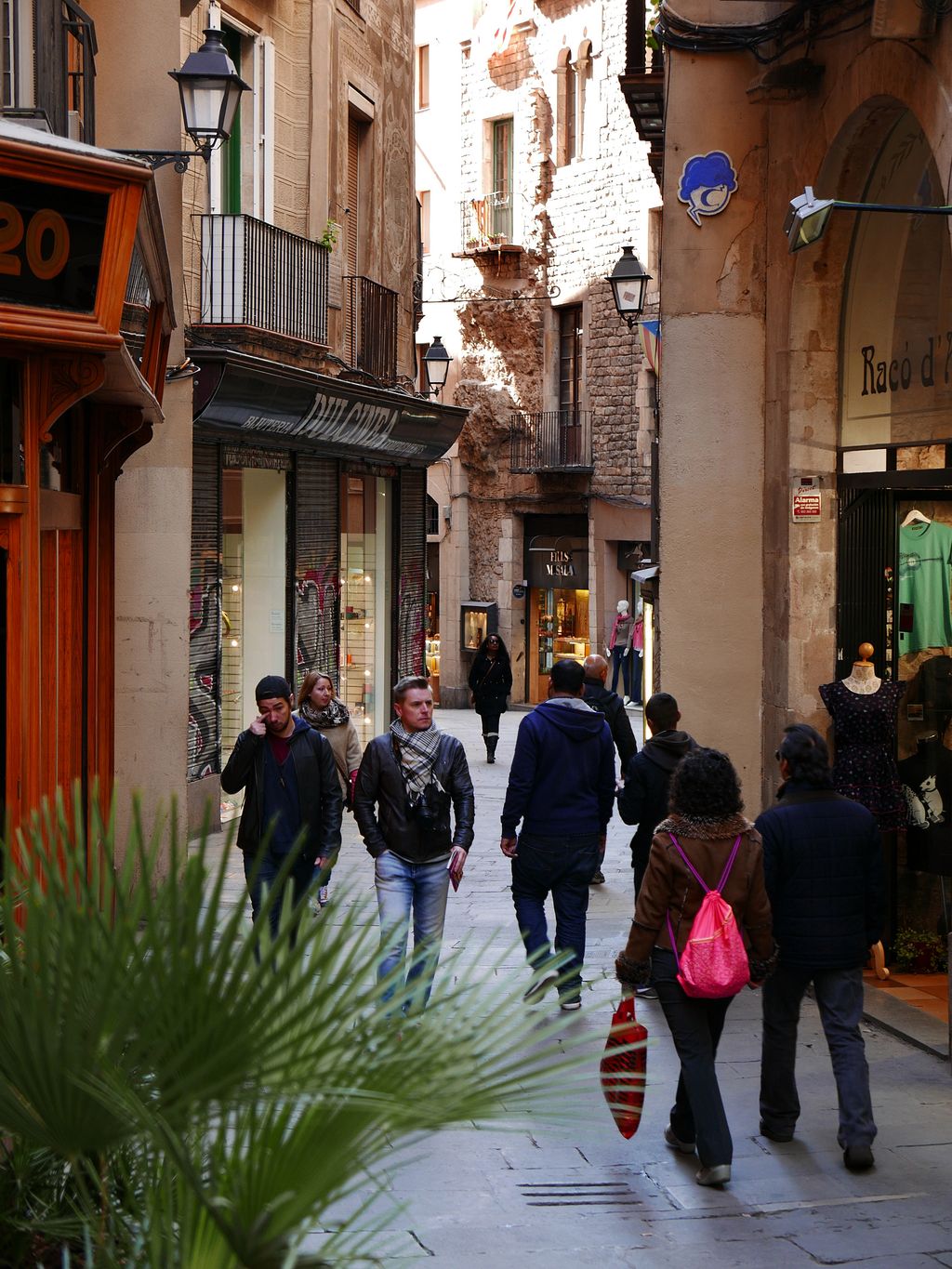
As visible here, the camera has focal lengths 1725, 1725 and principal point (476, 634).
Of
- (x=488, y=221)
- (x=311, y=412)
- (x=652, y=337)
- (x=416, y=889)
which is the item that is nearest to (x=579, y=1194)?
(x=416, y=889)

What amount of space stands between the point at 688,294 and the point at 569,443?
24922mm

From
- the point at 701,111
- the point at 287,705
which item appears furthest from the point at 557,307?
the point at 287,705

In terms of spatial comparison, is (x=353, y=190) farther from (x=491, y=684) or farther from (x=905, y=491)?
(x=905, y=491)

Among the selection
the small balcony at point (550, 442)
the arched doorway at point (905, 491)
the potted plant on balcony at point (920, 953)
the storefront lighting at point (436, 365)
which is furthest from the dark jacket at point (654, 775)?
the small balcony at point (550, 442)

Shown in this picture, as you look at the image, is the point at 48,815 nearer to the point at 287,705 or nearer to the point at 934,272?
the point at 287,705

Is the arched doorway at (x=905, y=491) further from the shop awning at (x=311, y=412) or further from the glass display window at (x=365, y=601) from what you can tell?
the glass display window at (x=365, y=601)

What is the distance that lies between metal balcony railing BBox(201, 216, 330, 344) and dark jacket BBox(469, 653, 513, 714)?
666cm

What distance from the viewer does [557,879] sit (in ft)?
28.7

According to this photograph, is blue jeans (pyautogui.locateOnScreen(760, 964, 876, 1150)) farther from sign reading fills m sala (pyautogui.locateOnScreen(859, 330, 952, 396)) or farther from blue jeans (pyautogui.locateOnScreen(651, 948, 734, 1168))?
sign reading fills m sala (pyautogui.locateOnScreen(859, 330, 952, 396))

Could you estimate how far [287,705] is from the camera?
28.5ft

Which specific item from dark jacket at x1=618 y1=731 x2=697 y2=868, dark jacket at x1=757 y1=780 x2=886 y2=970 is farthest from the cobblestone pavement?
dark jacket at x1=618 y1=731 x2=697 y2=868

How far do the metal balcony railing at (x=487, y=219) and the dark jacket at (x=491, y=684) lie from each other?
1555 cm

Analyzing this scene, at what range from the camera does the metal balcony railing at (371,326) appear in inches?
745

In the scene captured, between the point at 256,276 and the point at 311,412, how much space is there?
5.60ft
